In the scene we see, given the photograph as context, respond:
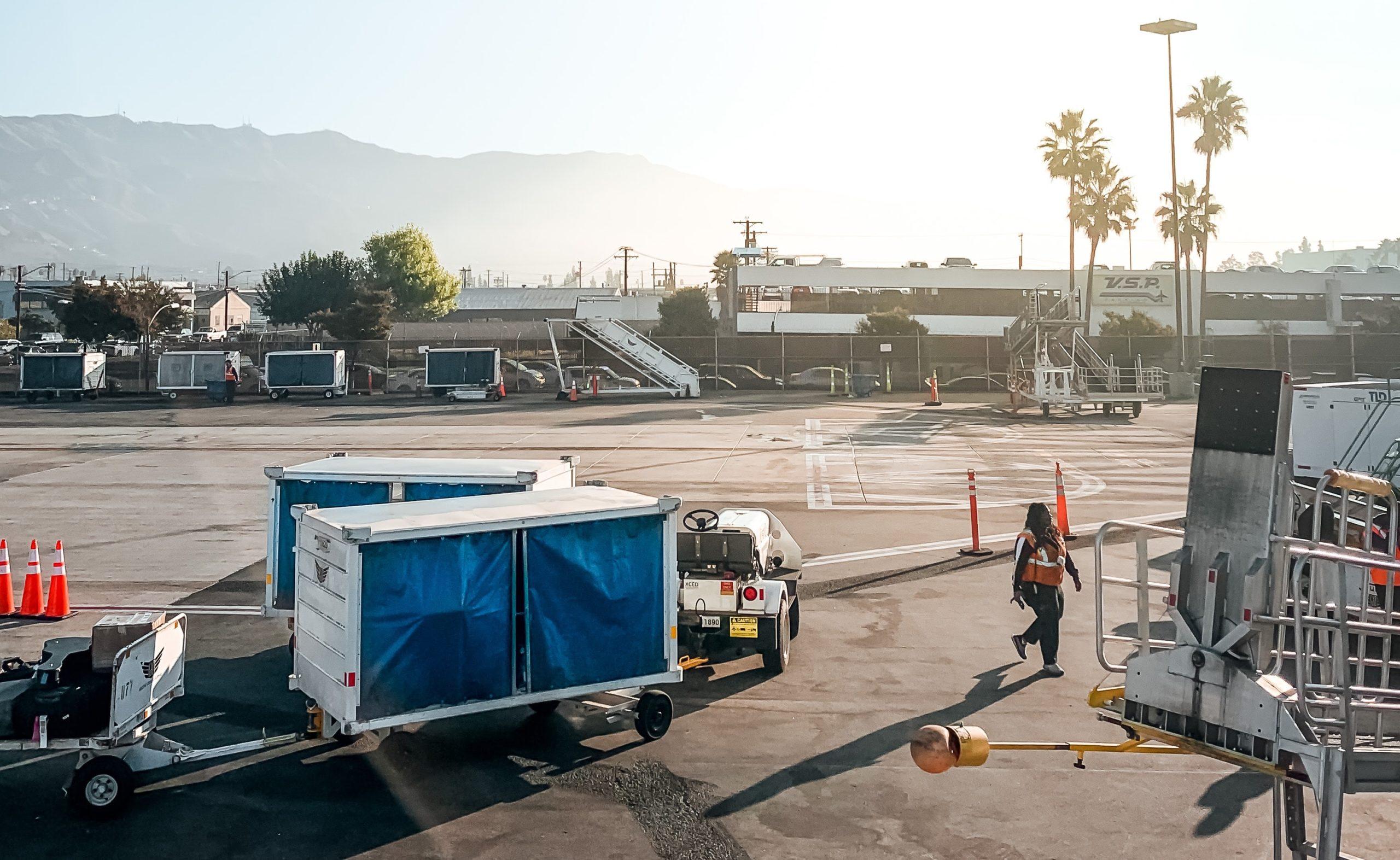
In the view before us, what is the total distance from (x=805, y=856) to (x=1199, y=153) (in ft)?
212

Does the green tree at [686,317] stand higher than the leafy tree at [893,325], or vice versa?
the green tree at [686,317]

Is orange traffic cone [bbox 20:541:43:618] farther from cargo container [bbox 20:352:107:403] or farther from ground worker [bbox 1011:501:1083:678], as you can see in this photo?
cargo container [bbox 20:352:107:403]

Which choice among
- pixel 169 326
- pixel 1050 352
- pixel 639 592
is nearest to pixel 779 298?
pixel 1050 352

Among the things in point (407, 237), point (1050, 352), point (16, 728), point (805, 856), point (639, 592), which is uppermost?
point (407, 237)

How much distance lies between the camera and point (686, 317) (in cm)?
8131

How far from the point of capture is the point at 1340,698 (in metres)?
5.02

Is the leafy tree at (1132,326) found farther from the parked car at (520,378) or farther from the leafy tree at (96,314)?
the leafy tree at (96,314)

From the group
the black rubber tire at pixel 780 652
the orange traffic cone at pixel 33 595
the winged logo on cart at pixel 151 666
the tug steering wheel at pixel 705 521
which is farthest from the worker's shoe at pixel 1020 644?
the orange traffic cone at pixel 33 595

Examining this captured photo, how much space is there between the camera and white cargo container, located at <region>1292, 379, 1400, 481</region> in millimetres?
19375

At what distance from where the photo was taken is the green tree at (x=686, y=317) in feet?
264

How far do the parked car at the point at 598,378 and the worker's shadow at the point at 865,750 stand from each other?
4193 centimetres

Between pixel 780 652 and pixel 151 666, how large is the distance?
5.83m

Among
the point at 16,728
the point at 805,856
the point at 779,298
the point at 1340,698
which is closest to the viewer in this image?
the point at 1340,698

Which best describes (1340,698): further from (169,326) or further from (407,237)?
(407,237)
